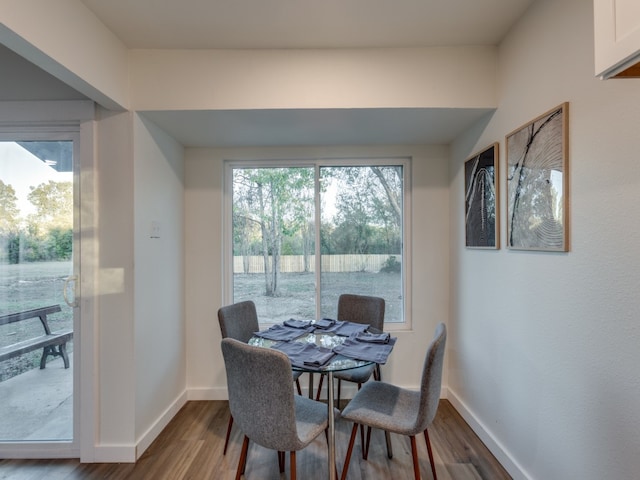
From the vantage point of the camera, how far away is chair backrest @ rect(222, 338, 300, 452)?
130cm

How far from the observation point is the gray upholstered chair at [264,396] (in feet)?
4.28

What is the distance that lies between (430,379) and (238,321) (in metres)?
1.39

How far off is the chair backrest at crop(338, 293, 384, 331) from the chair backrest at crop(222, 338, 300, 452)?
3.95ft

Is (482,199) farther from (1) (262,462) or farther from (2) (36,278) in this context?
(2) (36,278)

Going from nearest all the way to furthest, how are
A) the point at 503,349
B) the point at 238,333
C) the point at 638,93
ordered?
the point at 638,93 < the point at 503,349 < the point at 238,333

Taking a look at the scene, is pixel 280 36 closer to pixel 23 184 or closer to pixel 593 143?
pixel 593 143

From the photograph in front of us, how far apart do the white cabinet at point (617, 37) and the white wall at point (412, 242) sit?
193cm

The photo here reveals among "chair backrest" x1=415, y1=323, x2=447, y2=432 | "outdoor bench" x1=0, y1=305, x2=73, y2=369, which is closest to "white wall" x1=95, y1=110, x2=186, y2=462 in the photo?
"outdoor bench" x1=0, y1=305, x2=73, y2=369

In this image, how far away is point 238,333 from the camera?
87.4 inches

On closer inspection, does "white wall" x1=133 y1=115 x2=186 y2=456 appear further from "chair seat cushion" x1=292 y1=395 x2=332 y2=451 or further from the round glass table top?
"chair seat cushion" x1=292 y1=395 x2=332 y2=451

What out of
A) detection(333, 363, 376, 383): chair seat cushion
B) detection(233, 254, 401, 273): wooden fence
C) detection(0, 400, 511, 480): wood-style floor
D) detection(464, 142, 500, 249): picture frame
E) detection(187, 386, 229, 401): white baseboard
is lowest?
detection(0, 400, 511, 480): wood-style floor

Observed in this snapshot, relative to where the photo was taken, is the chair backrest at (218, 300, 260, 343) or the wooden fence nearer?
the chair backrest at (218, 300, 260, 343)

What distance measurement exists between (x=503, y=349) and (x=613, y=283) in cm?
87

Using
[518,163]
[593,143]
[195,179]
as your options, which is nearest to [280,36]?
[195,179]
